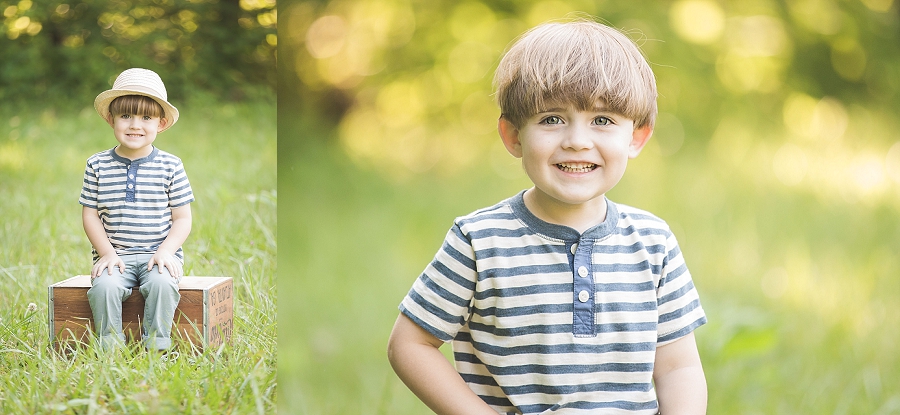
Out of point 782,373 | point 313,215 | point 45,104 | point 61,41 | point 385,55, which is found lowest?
point 782,373

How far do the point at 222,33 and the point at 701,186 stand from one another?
→ 2114 mm

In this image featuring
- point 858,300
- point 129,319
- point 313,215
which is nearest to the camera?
point 129,319

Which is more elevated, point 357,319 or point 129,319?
point 129,319

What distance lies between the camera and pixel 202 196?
4.80ft

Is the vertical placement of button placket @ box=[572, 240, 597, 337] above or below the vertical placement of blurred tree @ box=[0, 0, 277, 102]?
below

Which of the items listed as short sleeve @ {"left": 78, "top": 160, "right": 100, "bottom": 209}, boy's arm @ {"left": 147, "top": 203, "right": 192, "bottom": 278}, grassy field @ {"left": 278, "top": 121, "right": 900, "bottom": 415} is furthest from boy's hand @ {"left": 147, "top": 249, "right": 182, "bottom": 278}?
grassy field @ {"left": 278, "top": 121, "right": 900, "bottom": 415}

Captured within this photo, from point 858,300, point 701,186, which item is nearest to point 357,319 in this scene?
point 701,186

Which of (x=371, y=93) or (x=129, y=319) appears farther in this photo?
(x=371, y=93)

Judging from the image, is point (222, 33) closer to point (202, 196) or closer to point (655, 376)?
point (202, 196)

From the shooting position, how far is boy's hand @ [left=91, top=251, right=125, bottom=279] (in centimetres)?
128

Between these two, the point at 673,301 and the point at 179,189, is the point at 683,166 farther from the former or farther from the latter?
the point at 179,189

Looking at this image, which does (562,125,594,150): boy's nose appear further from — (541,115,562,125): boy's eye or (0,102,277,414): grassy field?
(0,102,277,414): grassy field

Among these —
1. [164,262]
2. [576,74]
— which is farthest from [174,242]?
[576,74]

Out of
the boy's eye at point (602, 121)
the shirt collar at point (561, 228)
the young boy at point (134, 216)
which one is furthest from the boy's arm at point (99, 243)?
the boy's eye at point (602, 121)
